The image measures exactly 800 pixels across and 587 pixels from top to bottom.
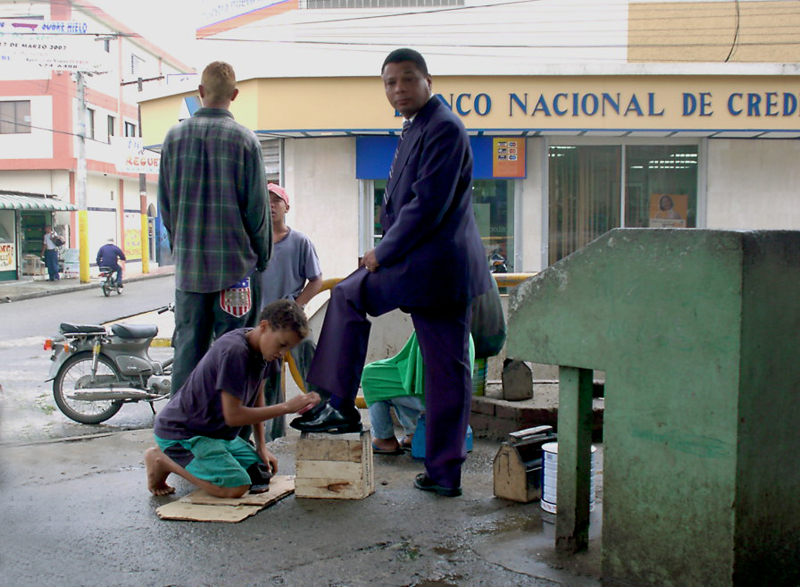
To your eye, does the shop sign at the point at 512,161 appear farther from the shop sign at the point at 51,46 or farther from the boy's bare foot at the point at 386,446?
the shop sign at the point at 51,46

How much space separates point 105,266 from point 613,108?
14.9 meters

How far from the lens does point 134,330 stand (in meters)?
7.23

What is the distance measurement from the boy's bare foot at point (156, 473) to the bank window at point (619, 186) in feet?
33.6

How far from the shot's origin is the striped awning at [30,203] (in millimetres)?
25052

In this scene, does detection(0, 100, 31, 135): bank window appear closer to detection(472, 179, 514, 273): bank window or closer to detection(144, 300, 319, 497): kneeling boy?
detection(472, 179, 514, 273): bank window

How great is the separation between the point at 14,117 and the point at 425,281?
3324cm

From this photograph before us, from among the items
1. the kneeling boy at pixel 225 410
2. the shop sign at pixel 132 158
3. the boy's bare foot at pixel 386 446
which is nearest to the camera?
the kneeling boy at pixel 225 410

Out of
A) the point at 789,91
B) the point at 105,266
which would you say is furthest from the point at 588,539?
the point at 105,266

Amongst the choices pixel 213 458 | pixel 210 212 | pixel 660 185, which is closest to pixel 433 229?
pixel 210 212

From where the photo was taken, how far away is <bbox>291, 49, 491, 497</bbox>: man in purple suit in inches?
143

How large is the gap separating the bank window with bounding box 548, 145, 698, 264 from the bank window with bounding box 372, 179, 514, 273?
70 cm

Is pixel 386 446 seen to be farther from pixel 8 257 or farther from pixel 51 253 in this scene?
pixel 8 257

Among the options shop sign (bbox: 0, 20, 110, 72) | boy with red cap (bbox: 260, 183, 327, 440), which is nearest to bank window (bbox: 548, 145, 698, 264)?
boy with red cap (bbox: 260, 183, 327, 440)

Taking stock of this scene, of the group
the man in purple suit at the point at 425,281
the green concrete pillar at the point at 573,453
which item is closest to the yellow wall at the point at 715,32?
the man in purple suit at the point at 425,281
